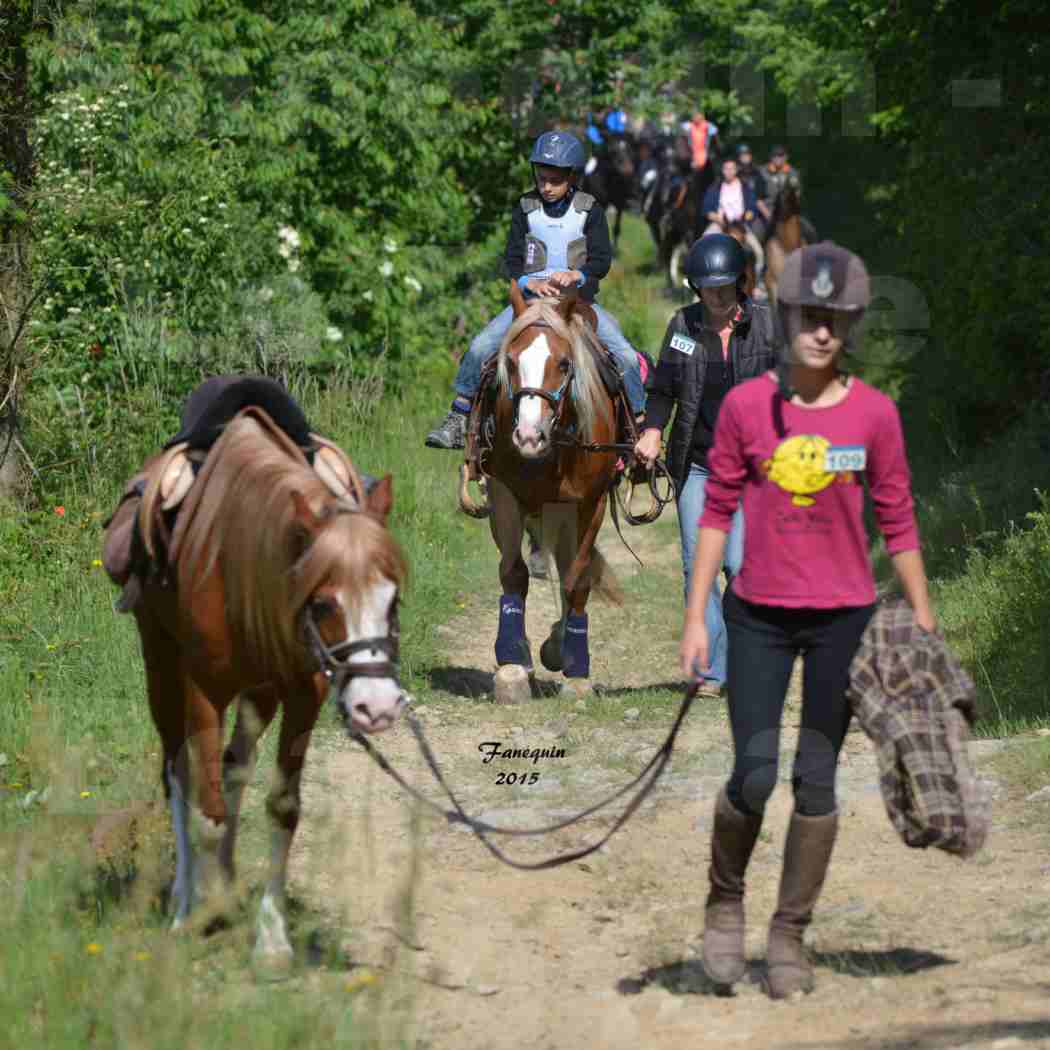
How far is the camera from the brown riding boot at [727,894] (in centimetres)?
538

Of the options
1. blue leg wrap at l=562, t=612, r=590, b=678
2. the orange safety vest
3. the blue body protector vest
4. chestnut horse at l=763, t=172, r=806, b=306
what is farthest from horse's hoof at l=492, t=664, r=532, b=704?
the orange safety vest

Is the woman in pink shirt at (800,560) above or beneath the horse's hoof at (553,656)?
above

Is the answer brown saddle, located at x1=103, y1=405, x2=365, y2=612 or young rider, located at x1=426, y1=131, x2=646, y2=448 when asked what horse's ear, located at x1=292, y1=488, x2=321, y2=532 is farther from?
young rider, located at x1=426, y1=131, x2=646, y2=448

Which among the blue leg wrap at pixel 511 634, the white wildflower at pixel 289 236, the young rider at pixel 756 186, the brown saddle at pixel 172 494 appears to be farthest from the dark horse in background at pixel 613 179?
the brown saddle at pixel 172 494

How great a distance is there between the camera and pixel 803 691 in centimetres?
530

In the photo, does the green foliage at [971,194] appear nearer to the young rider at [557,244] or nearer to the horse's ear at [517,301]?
the young rider at [557,244]

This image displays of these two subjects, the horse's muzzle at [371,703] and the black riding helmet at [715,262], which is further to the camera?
the black riding helmet at [715,262]

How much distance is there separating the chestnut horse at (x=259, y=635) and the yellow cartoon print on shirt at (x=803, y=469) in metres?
1.11

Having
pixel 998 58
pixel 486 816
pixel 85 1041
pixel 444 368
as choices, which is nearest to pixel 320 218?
pixel 444 368

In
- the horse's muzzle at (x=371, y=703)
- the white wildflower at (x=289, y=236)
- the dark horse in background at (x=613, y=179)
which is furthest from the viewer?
the dark horse in background at (x=613, y=179)

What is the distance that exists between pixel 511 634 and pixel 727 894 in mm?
4572

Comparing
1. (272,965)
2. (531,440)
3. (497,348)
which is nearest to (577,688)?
(531,440)

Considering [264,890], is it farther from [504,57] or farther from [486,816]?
[504,57]

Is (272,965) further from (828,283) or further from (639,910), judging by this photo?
(828,283)
